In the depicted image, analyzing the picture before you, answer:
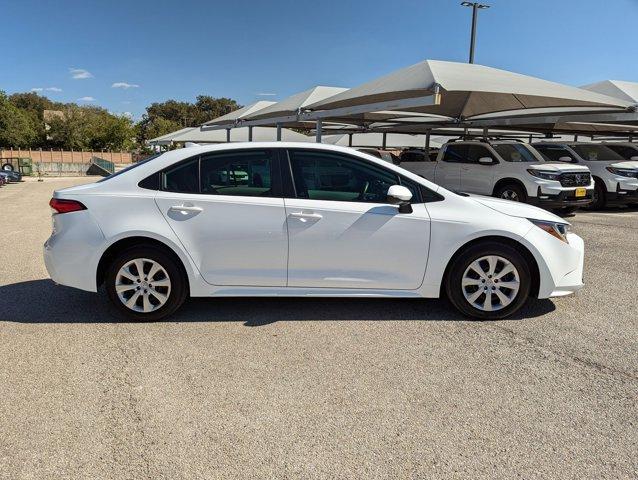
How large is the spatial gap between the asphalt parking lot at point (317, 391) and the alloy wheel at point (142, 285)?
219mm

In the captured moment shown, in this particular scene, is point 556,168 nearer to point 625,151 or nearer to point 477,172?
point 477,172

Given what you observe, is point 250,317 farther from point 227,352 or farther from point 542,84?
point 542,84

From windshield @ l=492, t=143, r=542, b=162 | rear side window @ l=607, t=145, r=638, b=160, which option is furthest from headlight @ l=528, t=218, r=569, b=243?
rear side window @ l=607, t=145, r=638, b=160

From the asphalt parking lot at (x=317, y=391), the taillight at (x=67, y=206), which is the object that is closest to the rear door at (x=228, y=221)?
the asphalt parking lot at (x=317, y=391)

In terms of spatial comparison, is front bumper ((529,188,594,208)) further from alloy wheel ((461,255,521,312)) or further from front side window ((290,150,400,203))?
front side window ((290,150,400,203))

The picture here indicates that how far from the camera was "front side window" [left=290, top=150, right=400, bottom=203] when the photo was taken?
4.33m

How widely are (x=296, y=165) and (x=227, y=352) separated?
67.7 inches

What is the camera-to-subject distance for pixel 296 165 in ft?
14.4

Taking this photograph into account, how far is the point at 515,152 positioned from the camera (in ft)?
39.8

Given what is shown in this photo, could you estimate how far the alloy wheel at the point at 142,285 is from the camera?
13.9 ft

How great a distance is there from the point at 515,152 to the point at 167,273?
1028cm

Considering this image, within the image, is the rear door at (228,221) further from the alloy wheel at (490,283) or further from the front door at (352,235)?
the alloy wheel at (490,283)

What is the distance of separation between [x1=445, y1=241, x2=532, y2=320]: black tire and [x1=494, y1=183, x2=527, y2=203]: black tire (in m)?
7.57

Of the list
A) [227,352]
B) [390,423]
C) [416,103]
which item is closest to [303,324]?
[227,352]
